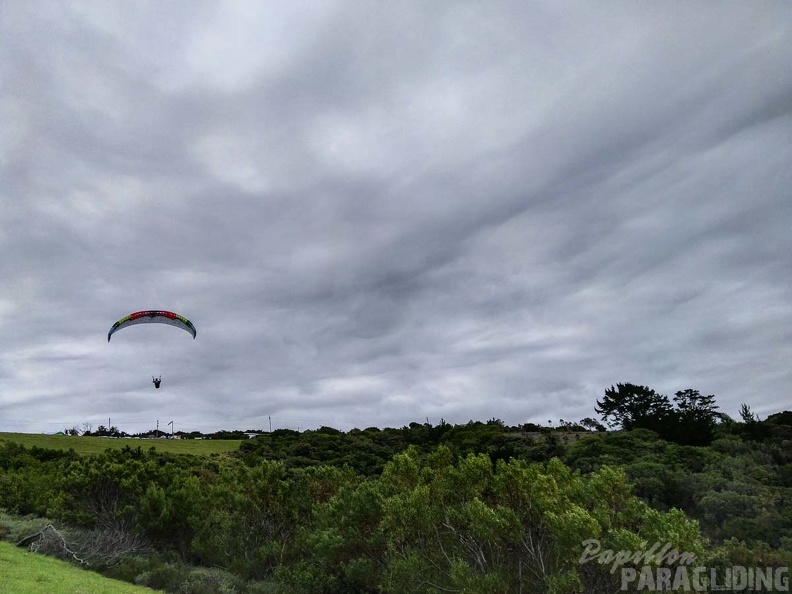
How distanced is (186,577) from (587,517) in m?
15.8

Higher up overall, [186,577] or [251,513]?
[251,513]

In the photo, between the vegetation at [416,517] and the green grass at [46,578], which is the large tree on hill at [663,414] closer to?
the vegetation at [416,517]

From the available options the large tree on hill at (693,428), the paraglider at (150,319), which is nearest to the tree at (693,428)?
the large tree on hill at (693,428)

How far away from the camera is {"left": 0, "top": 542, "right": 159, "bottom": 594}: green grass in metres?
15.8

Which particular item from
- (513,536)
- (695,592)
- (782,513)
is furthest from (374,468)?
(695,592)

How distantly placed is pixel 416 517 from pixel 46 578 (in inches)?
465

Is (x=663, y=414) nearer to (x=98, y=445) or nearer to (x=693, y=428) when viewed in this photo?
(x=693, y=428)

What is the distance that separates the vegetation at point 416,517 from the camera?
13.6 metres

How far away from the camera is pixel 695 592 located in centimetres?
1145

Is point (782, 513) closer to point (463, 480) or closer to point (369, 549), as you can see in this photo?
point (463, 480)

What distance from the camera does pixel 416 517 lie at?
16562mm

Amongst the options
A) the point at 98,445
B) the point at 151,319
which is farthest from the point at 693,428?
the point at 98,445

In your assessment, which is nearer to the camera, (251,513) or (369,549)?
(369,549)

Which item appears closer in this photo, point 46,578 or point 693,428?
point 46,578
